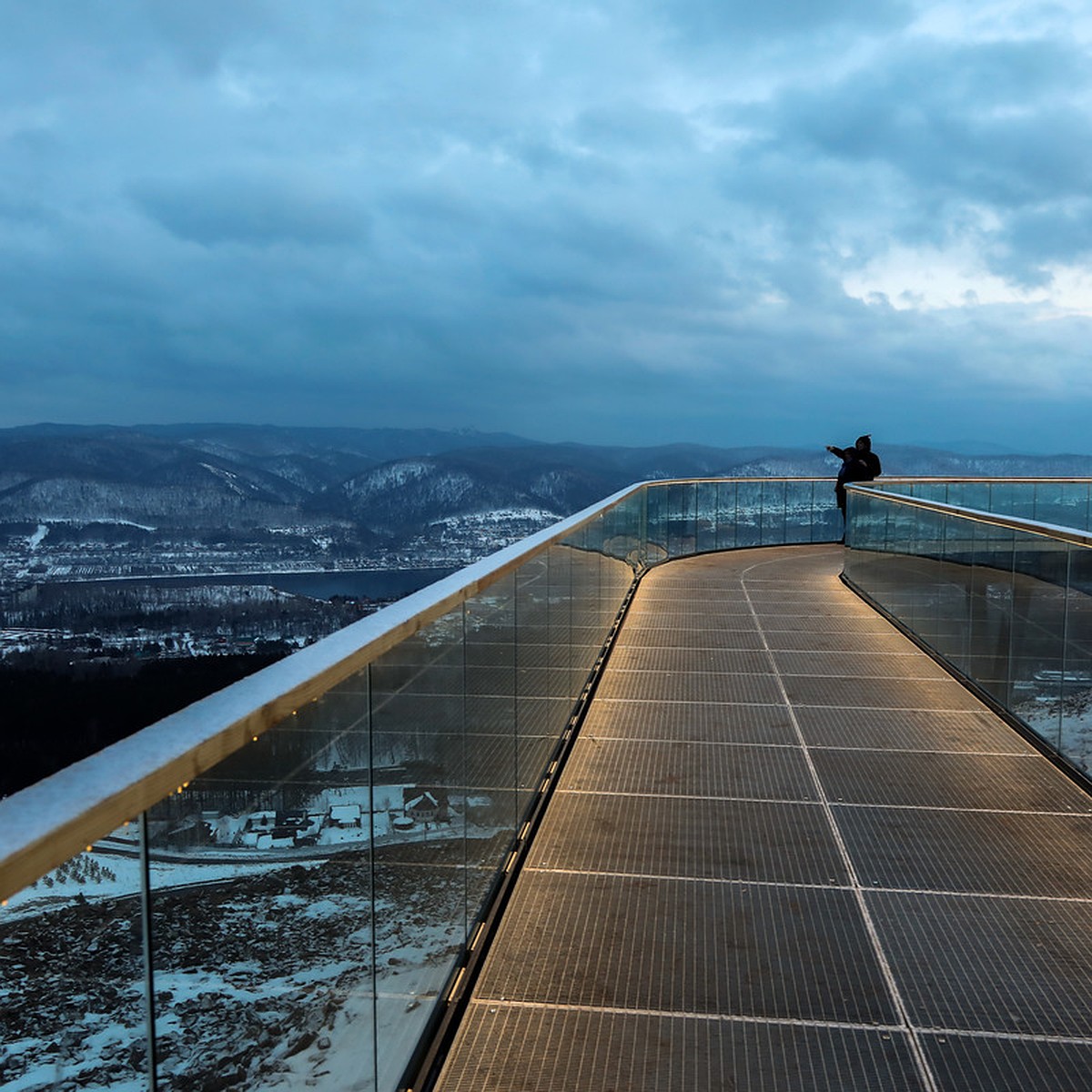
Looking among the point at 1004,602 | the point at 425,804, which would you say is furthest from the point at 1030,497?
the point at 425,804

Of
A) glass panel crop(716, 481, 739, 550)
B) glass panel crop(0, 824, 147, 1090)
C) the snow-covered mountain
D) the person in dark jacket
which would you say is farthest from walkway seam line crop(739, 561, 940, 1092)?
the snow-covered mountain

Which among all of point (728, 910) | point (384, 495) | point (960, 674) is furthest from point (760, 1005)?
point (384, 495)

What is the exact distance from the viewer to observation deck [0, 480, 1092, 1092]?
4.30 feet

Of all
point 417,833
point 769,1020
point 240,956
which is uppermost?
point 240,956

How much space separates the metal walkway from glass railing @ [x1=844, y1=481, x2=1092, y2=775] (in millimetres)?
287

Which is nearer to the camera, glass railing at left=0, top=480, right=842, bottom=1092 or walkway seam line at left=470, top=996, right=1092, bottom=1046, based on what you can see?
glass railing at left=0, top=480, right=842, bottom=1092

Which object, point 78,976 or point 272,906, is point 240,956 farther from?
point 78,976

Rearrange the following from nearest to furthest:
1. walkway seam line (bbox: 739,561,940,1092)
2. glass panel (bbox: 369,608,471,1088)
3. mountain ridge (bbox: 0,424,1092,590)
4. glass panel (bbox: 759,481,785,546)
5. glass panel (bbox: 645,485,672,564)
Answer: glass panel (bbox: 369,608,471,1088) < walkway seam line (bbox: 739,561,940,1092) < glass panel (bbox: 645,485,672,564) < glass panel (bbox: 759,481,785,546) < mountain ridge (bbox: 0,424,1092,590)

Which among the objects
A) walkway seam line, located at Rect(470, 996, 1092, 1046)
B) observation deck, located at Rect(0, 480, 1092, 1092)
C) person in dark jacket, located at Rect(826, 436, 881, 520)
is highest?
person in dark jacket, located at Rect(826, 436, 881, 520)

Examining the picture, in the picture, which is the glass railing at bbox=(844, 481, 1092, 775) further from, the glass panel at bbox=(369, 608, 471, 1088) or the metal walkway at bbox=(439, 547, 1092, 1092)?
the glass panel at bbox=(369, 608, 471, 1088)

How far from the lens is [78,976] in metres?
1.13

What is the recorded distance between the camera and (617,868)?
3969 mm

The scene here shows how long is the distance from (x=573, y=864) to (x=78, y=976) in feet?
10.0

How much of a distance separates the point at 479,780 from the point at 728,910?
3.35 feet
